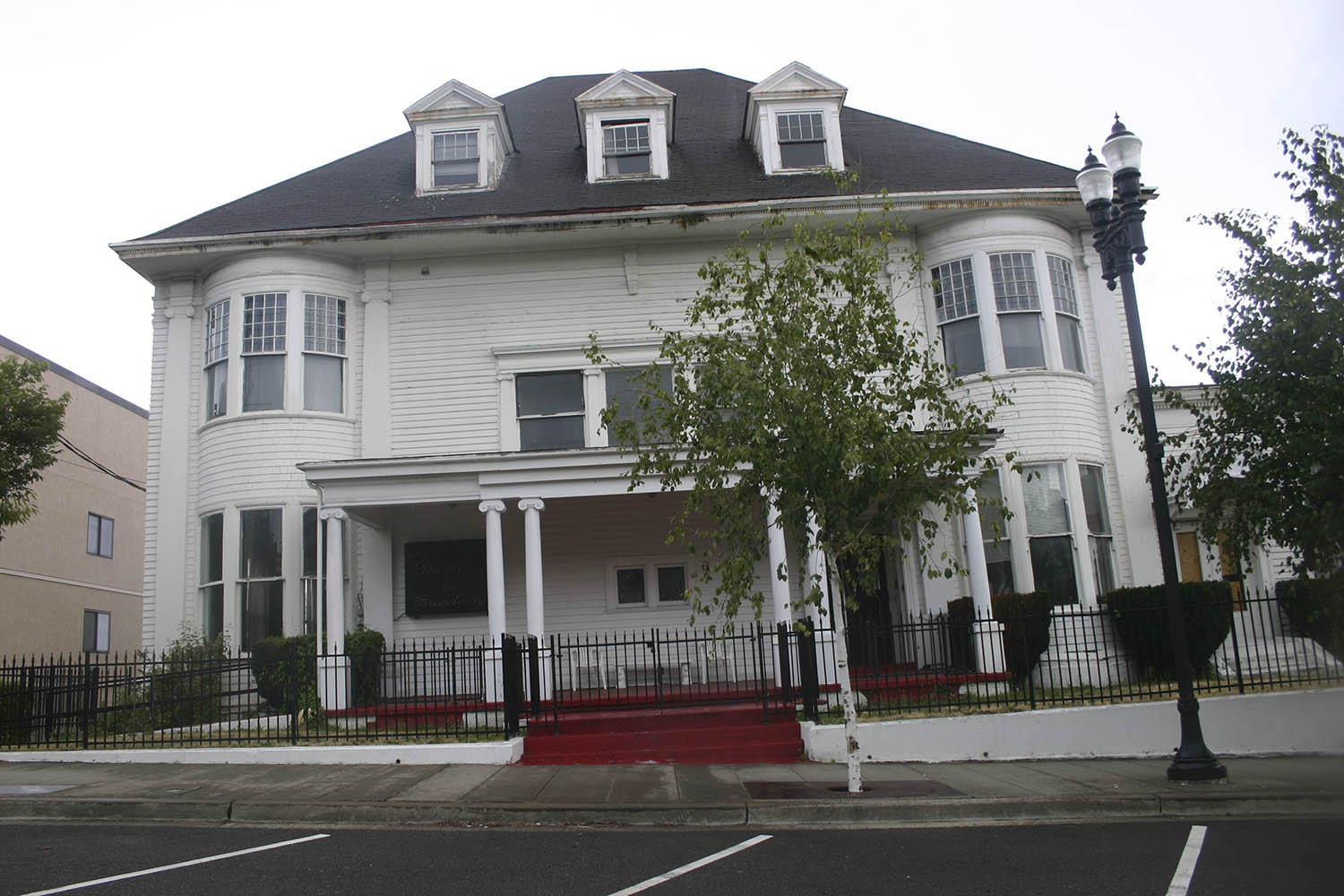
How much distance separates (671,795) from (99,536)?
27.5 meters

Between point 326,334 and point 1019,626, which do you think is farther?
point 326,334

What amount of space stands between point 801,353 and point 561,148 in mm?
11539

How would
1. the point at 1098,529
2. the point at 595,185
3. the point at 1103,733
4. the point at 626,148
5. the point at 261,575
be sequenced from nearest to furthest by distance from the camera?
the point at 1103,733 → the point at 261,575 → the point at 1098,529 → the point at 595,185 → the point at 626,148

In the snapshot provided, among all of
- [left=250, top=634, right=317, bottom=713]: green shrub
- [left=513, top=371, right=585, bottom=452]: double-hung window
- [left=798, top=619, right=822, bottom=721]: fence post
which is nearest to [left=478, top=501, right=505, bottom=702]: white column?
[left=250, top=634, right=317, bottom=713]: green shrub

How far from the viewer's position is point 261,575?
15.5 m

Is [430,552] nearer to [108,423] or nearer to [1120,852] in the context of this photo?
[1120,852]

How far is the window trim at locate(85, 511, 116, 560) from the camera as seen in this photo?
97.9 feet

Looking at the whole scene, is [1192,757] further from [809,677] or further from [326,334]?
[326,334]

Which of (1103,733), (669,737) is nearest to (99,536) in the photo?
(669,737)

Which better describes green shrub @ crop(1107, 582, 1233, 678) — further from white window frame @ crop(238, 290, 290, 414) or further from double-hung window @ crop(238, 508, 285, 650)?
white window frame @ crop(238, 290, 290, 414)

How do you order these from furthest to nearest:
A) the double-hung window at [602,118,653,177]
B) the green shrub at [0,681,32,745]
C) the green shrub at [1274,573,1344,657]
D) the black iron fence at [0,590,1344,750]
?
the double-hung window at [602,118,653,177]
the green shrub at [0,681,32,745]
the black iron fence at [0,590,1344,750]
the green shrub at [1274,573,1344,657]

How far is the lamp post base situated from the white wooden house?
5.70 metres

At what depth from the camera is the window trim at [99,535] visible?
Result: 29.8 meters

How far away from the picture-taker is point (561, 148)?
19781 millimetres
